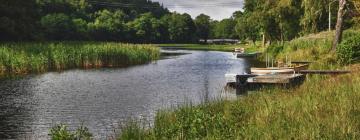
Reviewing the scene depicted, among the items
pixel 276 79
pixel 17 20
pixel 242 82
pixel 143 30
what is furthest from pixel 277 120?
pixel 143 30

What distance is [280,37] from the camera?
96.4 metres

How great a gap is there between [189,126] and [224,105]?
13.7 feet

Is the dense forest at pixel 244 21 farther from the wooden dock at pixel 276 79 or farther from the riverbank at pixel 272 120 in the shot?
the riverbank at pixel 272 120

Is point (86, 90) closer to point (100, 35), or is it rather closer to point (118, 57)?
point (118, 57)

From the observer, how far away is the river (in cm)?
2206

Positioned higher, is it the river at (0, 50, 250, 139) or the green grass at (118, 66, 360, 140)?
the green grass at (118, 66, 360, 140)

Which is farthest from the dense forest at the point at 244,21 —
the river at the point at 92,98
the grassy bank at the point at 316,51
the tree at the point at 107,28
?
the river at the point at 92,98

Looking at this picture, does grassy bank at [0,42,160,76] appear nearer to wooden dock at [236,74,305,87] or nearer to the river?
the river

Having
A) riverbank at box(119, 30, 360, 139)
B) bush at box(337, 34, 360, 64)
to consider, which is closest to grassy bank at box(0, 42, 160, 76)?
bush at box(337, 34, 360, 64)

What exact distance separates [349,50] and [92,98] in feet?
56.8

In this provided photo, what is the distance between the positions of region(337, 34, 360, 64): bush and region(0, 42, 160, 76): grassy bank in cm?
2852

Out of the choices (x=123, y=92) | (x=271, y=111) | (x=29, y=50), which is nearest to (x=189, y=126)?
(x=271, y=111)

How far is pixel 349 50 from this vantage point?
114ft

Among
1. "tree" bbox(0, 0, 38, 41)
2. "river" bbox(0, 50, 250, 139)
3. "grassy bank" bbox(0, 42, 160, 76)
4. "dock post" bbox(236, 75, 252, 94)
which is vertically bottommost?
"river" bbox(0, 50, 250, 139)
